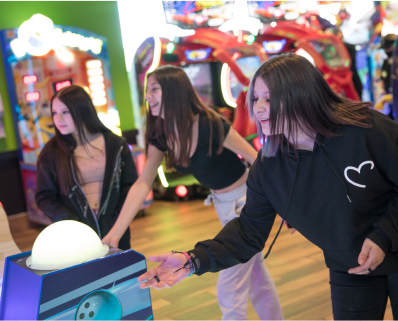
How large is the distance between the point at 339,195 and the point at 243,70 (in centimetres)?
466

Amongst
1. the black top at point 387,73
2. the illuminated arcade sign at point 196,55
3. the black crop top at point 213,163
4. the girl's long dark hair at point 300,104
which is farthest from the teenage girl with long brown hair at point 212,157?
the black top at point 387,73

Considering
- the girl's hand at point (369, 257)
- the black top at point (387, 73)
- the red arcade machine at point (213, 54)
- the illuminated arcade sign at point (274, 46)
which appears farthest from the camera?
the illuminated arcade sign at point (274, 46)

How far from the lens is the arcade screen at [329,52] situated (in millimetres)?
7039

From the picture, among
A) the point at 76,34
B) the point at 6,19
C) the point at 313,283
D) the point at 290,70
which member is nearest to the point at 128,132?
the point at 76,34

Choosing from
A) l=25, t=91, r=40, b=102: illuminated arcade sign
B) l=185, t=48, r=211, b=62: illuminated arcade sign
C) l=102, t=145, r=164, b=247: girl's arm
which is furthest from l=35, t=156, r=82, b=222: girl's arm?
l=185, t=48, r=211, b=62: illuminated arcade sign

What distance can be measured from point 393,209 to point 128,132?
4906 millimetres

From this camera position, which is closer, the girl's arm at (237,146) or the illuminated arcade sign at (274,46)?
the girl's arm at (237,146)

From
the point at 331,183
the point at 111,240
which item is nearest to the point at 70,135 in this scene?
the point at 111,240

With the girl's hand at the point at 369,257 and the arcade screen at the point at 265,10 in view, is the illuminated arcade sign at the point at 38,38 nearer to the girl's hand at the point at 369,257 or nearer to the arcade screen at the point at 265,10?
the arcade screen at the point at 265,10

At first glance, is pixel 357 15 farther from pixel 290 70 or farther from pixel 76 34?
pixel 290 70

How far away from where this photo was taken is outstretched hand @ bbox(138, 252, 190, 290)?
3.90 ft

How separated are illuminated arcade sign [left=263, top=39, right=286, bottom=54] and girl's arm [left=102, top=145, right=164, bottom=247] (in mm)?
5466

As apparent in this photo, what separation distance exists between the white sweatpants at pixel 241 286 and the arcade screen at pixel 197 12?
13.3 feet

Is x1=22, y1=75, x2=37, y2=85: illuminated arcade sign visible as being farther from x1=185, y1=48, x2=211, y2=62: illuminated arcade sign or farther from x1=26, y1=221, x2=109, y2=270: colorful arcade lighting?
x1=26, y1=221, x2=109, y2=270: colorful arcade lighting
